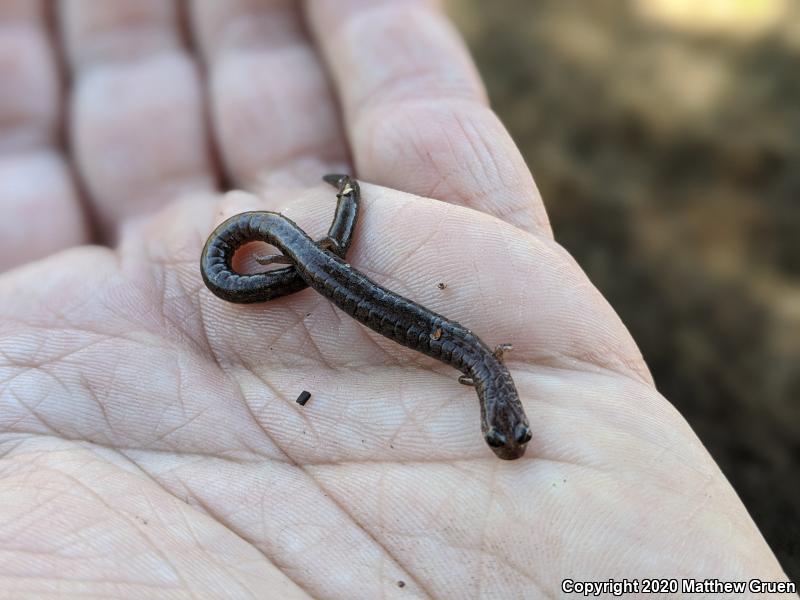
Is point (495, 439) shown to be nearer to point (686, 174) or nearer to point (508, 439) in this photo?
point (508, 439)

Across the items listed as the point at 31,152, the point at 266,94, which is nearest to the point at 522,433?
the point at 266,94

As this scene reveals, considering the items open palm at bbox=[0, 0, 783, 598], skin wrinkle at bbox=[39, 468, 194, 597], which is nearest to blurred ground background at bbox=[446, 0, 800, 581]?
open palm at bbox=[0, 0, 783, 598]

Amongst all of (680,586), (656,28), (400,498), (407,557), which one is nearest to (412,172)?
(400,498)

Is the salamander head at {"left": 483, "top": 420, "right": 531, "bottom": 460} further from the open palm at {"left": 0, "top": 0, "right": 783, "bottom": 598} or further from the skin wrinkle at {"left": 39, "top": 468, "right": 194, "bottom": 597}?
the skin wrinkle at {"left": 39, "top": 468, "right": 194, "bottom": 597}

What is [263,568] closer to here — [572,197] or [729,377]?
[729,377]

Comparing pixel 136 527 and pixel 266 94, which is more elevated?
pixel 266 94
